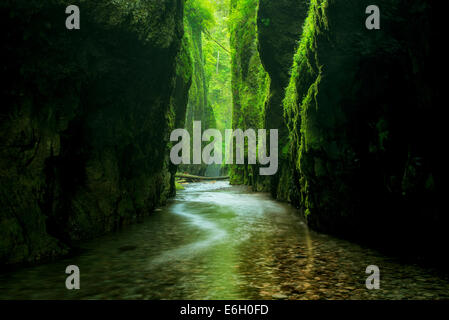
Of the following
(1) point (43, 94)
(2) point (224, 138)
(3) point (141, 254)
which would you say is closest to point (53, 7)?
(1) point (43, 94)

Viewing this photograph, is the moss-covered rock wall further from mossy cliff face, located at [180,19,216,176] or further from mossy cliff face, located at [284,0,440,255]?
mossy cliff face, located at [180,19,216,176]

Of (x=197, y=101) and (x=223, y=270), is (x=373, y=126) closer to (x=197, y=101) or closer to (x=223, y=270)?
(x=223, y=270)

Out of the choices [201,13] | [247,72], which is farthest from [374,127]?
[201,13]

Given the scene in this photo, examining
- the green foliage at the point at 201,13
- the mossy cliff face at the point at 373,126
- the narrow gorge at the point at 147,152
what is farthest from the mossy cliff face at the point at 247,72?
the mossy cliff face at the point at 373,126

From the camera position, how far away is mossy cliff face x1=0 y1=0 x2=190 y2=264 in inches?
190

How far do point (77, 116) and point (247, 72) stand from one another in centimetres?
1958

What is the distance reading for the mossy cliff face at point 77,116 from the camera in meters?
4.82

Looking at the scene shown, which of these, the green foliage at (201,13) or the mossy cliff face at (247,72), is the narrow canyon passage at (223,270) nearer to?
the mossy cliff face at (247,72)

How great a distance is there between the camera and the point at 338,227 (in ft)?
22.9

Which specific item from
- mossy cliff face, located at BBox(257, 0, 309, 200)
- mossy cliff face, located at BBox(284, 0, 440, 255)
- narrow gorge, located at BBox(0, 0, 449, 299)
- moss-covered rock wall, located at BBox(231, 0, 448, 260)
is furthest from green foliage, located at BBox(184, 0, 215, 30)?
mossy cliff face, located at BBox(284, 0, 440, 255)

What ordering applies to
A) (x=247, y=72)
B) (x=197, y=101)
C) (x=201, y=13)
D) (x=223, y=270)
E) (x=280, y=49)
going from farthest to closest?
(x=197, y=101)
(x=201, y=13)
(x=247, y=72)
(x=280, y=49)
(x=223, y=270)

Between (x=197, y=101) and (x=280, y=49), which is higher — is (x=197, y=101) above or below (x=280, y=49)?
above

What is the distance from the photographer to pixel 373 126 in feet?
19.1

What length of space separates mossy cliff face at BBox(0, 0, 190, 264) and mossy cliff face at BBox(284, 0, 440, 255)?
13.8ft
